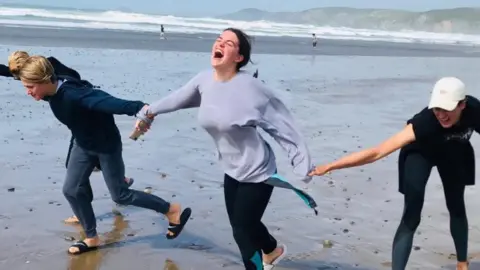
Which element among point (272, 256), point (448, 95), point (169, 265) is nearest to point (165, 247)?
point (169, 265)

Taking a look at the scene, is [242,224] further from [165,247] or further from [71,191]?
[71,191]

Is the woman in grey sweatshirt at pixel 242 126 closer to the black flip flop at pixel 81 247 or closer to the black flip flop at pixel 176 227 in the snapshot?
the black flip flop at pixel 176 227

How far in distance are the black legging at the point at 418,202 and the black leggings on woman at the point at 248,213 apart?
1052 mm

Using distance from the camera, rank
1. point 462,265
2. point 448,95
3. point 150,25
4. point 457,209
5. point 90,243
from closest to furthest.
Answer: point 448,95 < point 457,209 < point 462,265 < point 90,243 < point 150,25

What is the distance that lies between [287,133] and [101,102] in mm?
1551

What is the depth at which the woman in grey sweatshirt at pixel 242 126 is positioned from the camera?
4688mm

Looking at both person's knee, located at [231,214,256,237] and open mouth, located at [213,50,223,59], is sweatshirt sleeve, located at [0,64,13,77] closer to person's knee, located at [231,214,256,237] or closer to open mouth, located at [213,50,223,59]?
open mouth, located at [213,50,223,59]

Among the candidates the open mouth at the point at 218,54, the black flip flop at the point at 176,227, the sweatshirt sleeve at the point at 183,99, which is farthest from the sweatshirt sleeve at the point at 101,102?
the black flip flop at the point at 176,227

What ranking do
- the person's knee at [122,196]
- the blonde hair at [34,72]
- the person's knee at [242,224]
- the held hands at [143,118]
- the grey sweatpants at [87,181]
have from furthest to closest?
the person's knee at [122,196] → the grey sweatpants at [87,181] → the blonde hair at [34,72] → the held hands at [143,118] → the person's knee at [242,224]

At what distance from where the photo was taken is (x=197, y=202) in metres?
7.52

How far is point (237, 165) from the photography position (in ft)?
15.8

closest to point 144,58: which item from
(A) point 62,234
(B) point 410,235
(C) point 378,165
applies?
(C) point 378,165

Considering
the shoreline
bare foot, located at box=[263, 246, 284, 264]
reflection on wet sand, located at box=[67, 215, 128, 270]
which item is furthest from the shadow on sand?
the shoreline

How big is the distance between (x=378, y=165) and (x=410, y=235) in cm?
442
